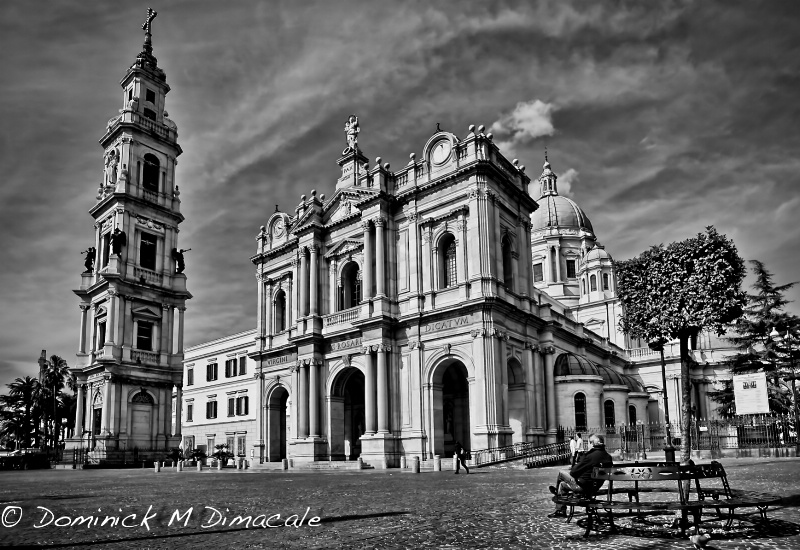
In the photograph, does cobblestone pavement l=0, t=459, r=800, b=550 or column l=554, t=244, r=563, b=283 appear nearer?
cobblestone pavement l=0, t=459, r=800, b=550

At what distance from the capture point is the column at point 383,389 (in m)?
35.8

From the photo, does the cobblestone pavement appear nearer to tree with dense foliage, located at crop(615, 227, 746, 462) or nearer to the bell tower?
tree with dense foliage, located at crop(615, 227, 746, 462)

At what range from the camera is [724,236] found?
22.7 meters

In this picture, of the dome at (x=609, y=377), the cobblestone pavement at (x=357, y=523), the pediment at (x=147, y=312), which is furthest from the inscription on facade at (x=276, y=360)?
the cobblestone pavement at (x=357, y=523)

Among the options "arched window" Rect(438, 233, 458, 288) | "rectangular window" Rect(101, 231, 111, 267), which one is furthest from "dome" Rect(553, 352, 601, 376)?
"rectangular window" Rect(101, 231, 111, 267)

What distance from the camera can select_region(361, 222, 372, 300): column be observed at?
38.7 meters

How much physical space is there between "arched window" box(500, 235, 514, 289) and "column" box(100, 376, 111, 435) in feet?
103

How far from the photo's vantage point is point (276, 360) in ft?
148

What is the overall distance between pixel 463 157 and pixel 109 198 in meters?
32.7

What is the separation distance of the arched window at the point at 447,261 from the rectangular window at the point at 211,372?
1442 inches

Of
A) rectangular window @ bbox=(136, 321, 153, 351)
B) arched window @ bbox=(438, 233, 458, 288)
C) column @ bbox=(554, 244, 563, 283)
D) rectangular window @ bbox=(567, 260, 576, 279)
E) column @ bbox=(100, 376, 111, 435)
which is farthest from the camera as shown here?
rectangular window @ bbox=(567, 260, 576, 279)

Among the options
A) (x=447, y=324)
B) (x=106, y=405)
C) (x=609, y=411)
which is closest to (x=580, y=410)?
(x=609, y=411)

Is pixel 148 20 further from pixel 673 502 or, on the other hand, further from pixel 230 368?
pixel 673 502

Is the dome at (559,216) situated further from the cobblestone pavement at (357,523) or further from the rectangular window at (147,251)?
the cobblestone pavement at (357,523)
